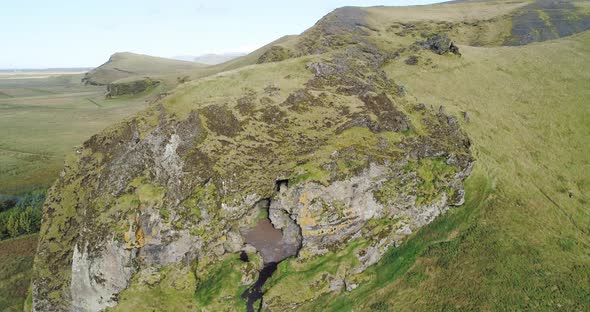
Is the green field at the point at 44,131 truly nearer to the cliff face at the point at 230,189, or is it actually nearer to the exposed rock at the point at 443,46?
the cliff face at the point at 230,189

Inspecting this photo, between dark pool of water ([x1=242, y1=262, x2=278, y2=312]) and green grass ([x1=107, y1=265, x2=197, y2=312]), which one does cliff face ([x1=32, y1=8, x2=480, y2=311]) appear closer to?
green grass ([x1=107, y1=265, x2=197, y2=312])

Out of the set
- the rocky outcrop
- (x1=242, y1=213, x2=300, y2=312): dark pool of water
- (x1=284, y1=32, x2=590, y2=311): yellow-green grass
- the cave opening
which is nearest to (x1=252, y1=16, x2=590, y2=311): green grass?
(x1=284, y1=32, x2=590, y2=311): yellow-green grass

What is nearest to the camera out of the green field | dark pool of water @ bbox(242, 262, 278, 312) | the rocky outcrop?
dark pool of water @ bbox(242, 262, 278, 312)

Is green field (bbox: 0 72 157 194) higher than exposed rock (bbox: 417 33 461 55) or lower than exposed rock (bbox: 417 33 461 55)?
lower

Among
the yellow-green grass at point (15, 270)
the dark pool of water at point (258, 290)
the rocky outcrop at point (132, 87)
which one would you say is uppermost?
the rocky outcrop at point (132, 87)

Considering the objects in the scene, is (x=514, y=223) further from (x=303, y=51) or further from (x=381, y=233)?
(x=303, y=51)

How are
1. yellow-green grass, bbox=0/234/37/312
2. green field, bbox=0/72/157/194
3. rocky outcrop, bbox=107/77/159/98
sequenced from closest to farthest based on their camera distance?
yellow-green grass, bbox=0/234/37/312 → green field, bbox=0/72/157/194 → rocky outcrop, bbox=107/77/159/98

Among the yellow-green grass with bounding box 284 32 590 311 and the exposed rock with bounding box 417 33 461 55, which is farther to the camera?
the exposed rock with bounding box 417 33 461 55

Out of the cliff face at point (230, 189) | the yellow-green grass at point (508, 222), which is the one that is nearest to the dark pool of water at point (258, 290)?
the cliff face at point (230, 189)
